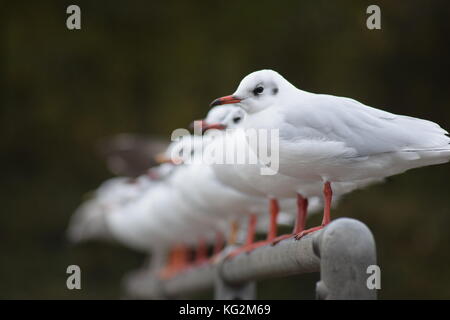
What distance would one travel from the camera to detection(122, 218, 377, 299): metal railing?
41.2 inches

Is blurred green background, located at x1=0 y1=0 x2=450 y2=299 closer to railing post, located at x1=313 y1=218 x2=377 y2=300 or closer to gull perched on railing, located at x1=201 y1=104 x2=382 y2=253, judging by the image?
gull perched on railing, located at x1=201 y1=104 x2=382 y2=253

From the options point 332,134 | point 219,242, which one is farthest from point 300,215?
point 219,242

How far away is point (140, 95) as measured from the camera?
15.9 ft

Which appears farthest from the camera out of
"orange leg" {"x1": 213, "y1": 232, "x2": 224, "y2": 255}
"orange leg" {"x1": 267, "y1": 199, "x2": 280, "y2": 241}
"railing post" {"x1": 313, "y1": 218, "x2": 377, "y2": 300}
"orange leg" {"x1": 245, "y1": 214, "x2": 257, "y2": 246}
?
"orange leg" {"x1": 213, "y1": 232, "x2": 224, "y2": 255}

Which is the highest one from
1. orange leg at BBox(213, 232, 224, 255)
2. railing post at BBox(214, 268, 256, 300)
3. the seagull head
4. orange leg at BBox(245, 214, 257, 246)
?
the seagull head

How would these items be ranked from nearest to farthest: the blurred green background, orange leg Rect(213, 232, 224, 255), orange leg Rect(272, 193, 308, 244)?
orange leg Rect(272, 193, 308, 244) < orange leg Rect(213, 232, 224, 255) < the blurred green background

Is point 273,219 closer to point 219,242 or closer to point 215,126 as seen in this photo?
point 215,126

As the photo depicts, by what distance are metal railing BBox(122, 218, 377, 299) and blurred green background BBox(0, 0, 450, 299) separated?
5.68 feet

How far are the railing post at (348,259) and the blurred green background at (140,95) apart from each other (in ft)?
7.99

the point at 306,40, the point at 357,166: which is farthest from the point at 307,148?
the point at 306,40

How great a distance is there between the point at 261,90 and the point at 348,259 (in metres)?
0.41

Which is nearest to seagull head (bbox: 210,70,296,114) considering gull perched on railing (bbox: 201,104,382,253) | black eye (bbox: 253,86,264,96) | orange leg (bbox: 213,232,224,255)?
black eye (bbox: 253,86,264,96)

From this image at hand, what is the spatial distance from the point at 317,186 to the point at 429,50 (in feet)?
6.65

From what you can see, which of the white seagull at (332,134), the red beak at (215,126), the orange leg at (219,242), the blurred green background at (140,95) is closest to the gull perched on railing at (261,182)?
the red beak at (215,126)
